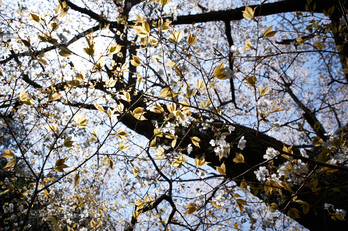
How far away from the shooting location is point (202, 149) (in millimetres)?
2162

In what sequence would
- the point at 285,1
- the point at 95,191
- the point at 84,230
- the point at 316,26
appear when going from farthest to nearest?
1. the point at 95,191
2. the point at 285,1
3. the point at 84,230
4. the point at 316,26

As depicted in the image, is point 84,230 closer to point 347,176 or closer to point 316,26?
point 347,176

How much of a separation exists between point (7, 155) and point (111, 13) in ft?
15.0

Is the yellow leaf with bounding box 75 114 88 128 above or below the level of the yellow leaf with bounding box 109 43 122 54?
below

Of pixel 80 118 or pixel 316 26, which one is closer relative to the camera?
pixel 80 118

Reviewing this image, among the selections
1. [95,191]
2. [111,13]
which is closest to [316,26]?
[95,191]

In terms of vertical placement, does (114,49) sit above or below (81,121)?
above

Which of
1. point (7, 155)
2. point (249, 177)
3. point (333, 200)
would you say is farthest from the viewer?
point (249, 177)

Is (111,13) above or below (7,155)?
above

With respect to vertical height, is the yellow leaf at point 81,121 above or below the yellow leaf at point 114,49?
below

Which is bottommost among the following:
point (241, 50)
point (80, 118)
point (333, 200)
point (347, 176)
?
point (333, 200)

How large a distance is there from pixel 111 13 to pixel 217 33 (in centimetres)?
304

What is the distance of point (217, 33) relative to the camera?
6.03m

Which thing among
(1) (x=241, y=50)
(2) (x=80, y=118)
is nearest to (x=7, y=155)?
(2) (x=80, y=118)
